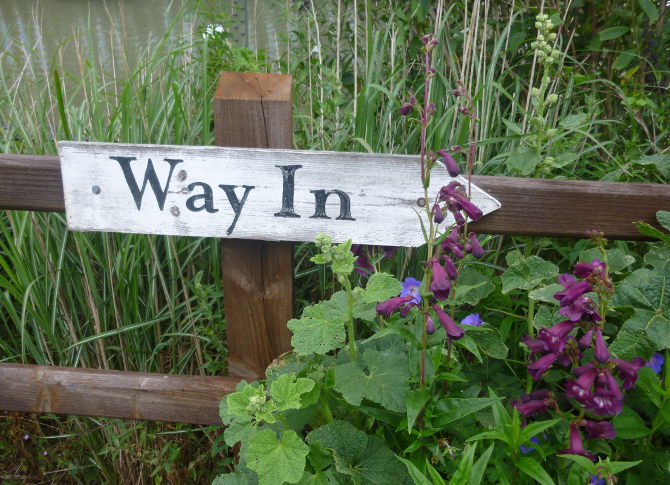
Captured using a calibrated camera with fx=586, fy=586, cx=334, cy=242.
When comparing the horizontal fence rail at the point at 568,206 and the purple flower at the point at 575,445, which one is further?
the horizontal fence rail at the point at 568,206

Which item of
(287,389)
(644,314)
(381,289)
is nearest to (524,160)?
(644,314)

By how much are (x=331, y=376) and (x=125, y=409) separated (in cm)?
74

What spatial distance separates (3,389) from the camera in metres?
1.51

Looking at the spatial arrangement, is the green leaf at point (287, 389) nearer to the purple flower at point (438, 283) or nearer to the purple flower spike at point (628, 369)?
the purple flower at point (438, 283)

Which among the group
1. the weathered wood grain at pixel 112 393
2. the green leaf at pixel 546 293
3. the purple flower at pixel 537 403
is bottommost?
the weathered wood grain at pixel 112 393

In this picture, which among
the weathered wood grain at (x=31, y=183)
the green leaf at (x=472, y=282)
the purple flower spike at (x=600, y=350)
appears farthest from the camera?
the weathered wood grain at (x=31, y=183)

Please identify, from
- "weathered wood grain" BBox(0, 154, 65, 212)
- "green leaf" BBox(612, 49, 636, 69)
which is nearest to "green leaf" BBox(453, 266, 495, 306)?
"weathered wood grain" BBox(0, 154, 65, 212)

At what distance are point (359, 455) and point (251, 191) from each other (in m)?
0.54

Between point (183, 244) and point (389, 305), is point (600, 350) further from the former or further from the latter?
point (183, 244)

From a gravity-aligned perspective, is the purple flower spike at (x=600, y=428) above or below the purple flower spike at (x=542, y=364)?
below

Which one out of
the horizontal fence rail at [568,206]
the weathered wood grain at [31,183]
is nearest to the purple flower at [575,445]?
the horizontal fence rail at [568,206]

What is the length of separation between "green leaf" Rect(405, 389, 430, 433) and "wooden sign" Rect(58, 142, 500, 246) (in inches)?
14.0

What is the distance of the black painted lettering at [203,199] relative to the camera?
119cm

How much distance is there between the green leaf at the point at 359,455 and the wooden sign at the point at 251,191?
0.39m
